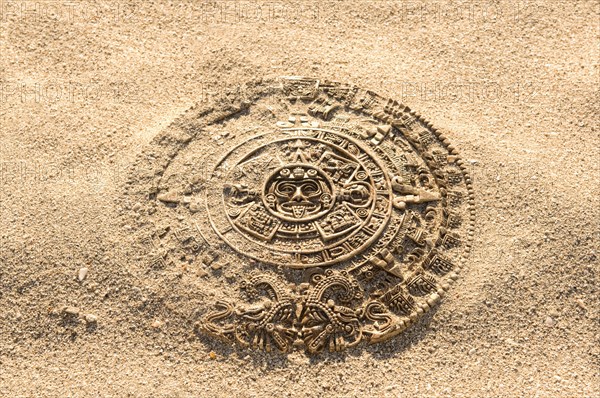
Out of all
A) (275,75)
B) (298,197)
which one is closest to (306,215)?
(298,197)

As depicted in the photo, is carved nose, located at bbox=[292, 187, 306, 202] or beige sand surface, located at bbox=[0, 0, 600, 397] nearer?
beige sand surface, located at bbox=[0, 0, 600, 397]

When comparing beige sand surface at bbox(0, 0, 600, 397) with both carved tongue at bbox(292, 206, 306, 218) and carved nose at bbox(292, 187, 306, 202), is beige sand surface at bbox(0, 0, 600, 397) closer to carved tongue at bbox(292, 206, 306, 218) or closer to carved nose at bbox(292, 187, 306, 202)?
carved tongue at bbox(292, 206, 306, 218)

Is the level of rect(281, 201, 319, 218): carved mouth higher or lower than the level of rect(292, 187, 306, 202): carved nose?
lower

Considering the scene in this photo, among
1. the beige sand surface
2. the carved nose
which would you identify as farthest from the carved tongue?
the beige sand surface

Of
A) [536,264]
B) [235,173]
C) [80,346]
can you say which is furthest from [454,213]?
[80,346]

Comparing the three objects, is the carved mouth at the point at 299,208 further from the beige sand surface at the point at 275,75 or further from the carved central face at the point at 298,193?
the beige sand surface at the point at 275,75

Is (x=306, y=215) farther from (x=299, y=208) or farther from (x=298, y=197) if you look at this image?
(x=298, y=197)
